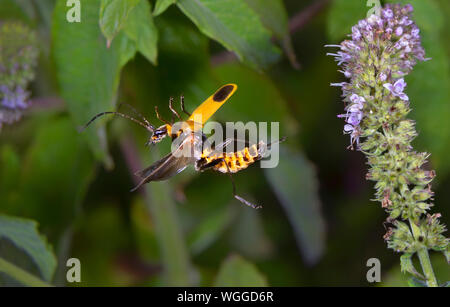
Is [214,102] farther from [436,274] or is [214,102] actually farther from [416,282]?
[436,274]

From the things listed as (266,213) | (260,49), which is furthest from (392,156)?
(266,213)

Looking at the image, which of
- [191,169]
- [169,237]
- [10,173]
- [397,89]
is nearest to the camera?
[397,89]

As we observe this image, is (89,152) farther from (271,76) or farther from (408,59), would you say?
(408,59)

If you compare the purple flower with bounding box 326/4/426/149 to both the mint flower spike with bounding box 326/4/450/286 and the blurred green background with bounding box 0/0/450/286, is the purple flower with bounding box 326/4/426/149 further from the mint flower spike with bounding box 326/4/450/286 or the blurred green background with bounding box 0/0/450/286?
the blurred green background with bounding box 0/0/450/286

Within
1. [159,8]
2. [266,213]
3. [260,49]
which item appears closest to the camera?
[159,8]

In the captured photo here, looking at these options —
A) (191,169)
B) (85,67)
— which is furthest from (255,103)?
(85,67)

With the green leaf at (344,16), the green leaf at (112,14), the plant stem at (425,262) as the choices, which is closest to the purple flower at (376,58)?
the plant stem at (425,262)
